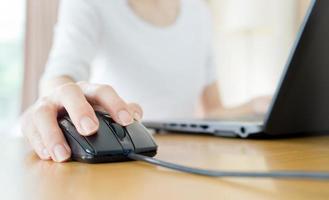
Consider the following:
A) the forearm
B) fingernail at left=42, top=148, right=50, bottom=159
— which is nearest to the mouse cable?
fingernail at left=42, top=148, right=50, bottom=159

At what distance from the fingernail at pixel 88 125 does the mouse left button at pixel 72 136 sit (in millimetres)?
10

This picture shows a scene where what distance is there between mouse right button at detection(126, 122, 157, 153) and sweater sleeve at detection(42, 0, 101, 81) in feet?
1.69

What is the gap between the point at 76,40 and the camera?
1097 mm

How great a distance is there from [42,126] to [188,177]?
195 mm

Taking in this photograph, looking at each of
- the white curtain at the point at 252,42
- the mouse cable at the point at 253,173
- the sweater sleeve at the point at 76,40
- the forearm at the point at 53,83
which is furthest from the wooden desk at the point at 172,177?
the white curtain at the point at 252,42

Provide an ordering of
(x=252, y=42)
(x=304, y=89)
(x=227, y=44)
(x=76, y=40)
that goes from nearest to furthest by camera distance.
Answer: (x=304, y=89) < (x=76, y=40) < (x=252, y=42) < (x=227, y=44)

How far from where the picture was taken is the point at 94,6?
1.21m

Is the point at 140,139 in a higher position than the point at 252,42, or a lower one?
higher

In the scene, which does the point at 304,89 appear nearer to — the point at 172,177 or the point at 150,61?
the point at 172,177

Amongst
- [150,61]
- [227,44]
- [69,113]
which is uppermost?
[69,113]

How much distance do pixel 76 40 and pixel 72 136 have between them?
703 millimetres

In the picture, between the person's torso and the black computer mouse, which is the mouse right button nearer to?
the black computer mouse

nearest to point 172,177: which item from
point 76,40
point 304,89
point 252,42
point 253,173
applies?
point 253,173

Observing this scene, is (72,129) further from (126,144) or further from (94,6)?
(94,6)
